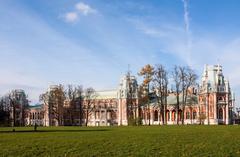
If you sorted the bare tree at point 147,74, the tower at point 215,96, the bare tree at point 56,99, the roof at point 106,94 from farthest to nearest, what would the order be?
1. the roof at point 106,94
2. the bare tree at point 56,99
3. the tower at point 215,96
4. the bare tree at point 147,74

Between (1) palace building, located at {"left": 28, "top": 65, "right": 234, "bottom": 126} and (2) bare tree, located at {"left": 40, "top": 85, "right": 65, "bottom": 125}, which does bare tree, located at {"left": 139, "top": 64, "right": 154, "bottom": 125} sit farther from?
(2) bare tree, located at {"left": 40, "top": 85, "right": 65, "bottom": 125}

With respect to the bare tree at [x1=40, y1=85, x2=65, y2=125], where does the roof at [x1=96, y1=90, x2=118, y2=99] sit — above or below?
above

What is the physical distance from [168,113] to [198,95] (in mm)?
10597

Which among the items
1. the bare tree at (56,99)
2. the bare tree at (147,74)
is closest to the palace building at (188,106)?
the bare tree at (56,99)

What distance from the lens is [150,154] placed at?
17.6 m

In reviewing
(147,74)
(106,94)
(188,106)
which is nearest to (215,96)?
(188,106)

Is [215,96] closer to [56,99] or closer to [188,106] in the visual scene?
[188,106]

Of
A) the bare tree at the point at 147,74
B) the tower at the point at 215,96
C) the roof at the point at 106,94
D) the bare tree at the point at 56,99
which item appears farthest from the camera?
the roof at the point at 106,94

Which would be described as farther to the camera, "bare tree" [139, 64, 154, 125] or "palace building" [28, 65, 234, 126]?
"palace building" [28, 65, 234, 126]

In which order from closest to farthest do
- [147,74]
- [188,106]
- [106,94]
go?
1. [147,74]
2. [188,106]
3. [106,94]

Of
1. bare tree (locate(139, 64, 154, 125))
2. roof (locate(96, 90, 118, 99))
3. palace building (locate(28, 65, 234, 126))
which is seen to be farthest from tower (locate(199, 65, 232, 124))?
roof (locate(96, 90, 118, 99))

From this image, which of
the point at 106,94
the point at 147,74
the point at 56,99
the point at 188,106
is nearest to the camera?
the point at 147,74

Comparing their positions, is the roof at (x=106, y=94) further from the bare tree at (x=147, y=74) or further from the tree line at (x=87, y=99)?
the bare tree at (x=147, y=74)

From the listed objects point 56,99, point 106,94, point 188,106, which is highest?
point 106,94
